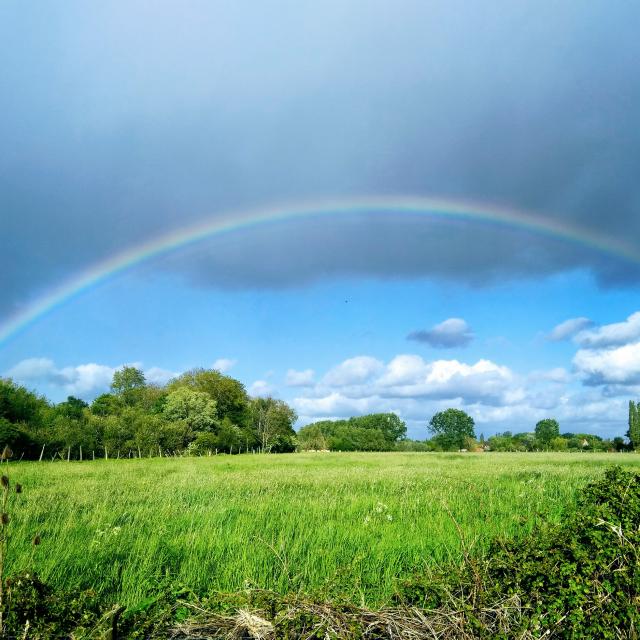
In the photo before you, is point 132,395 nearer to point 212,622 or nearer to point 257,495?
point 257,495

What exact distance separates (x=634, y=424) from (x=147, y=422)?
10640 cm

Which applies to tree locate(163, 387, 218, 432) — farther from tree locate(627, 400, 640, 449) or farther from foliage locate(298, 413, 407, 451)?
tree locate(627, 400, 640, 449)

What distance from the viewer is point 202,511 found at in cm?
967

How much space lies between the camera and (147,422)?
65688 millimetres

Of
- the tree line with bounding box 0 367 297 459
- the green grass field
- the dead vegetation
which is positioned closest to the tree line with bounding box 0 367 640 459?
the tree line with bounding box 0 367 297 459

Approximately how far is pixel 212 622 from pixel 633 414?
13821cm

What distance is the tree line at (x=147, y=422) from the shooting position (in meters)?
55.9

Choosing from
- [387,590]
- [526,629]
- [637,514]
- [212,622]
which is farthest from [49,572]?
[637,514]

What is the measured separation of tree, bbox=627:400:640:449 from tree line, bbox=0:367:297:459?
231ft

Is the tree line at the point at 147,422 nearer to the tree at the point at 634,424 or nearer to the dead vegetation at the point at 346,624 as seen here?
the dead vegetation at the point at 346,624

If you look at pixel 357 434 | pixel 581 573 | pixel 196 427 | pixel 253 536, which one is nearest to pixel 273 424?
pixel 196 427

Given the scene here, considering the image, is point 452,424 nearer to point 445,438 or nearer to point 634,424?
point 445,438

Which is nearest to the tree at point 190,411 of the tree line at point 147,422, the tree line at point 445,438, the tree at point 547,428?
the tree line at point 147,422

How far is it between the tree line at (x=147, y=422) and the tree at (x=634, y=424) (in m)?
70.4
